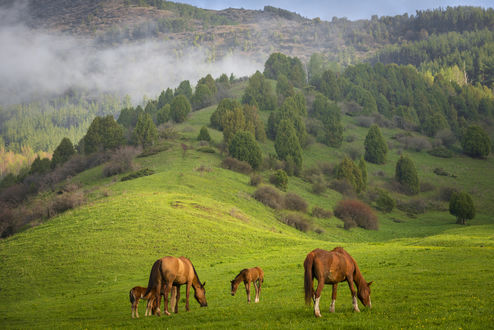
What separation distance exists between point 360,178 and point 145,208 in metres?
69.1

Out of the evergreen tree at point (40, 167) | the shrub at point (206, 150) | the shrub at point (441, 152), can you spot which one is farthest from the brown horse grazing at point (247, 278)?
the shrub at point (441, 152)

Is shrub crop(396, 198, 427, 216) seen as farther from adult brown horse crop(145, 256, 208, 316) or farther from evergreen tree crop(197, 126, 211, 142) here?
adult brown horse crop(145, 256, 208, 316)

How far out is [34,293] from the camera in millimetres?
27984

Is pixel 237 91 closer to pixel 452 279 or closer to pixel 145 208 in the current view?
pixel 145 208

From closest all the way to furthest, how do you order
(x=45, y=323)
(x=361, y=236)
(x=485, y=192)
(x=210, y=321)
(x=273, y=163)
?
(x=210, y=321), (x=45, y=323), (x=361, y=236), (x=273, y=163), (x=485, y=192)

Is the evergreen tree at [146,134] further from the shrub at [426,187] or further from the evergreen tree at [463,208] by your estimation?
the shrub at [426,187]

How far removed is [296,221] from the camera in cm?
6288

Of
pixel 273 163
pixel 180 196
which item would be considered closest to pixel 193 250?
pixel 180 196

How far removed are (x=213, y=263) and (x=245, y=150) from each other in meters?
59.1

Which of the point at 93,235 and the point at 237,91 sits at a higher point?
the point at 237,91

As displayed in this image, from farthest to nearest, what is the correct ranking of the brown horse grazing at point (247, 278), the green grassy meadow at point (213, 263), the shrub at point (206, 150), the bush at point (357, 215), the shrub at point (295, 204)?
1. the shrub at point (206, 150)
2. the bush at point (357, 215)
3. the shrub at point (295, 204)
4. the brown horse grazing at point (247, 278)
5. the green grassy meadow at point (213, 263)

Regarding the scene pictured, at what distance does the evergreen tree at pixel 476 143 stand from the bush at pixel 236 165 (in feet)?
291

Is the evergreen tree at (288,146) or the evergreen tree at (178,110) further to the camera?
the evergreen tree at (178,110)

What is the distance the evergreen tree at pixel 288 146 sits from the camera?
4181 inches
